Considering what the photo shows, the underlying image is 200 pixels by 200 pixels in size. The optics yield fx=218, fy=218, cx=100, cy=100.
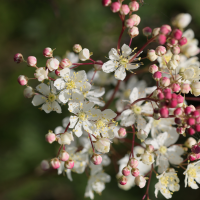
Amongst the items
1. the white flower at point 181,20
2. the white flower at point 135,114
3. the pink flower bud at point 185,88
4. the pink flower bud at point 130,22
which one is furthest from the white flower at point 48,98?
the white flower at point 181,20

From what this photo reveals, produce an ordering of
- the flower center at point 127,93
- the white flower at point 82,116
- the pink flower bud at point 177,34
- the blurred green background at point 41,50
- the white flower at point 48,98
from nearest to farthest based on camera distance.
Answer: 1. the pink flower bud at point 177,34
2. the white flower at point 82,116
3. the white flower at point 48,98
4. the flower center at point 127,93
5. the blurred green background at point 41,50

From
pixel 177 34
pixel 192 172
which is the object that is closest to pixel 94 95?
pixel 177 34

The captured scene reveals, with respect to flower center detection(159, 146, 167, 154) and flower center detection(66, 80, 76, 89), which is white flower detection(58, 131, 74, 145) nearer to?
flower center detection(66, 80, 76, 89)

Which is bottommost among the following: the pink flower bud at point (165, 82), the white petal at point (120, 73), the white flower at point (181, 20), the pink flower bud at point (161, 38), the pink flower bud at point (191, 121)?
the pink flower bud at point (191, 121)

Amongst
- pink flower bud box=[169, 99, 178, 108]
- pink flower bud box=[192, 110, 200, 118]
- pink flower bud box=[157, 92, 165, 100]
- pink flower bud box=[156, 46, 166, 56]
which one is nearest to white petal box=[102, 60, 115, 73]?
pink flower bud box=[156, 46, 166, 56]

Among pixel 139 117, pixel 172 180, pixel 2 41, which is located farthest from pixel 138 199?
pixel 2 41

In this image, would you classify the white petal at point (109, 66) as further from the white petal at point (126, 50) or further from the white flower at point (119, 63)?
the white petal at point (126, 50)
